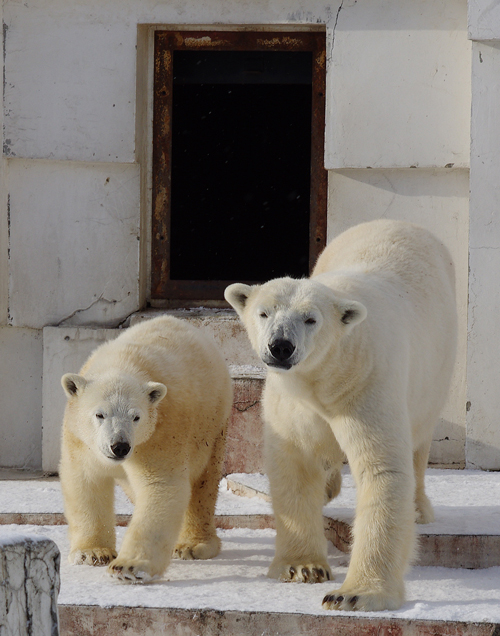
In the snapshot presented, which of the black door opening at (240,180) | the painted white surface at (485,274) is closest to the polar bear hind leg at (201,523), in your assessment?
the painted white surface at (485,274)

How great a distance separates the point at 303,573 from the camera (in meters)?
3.39

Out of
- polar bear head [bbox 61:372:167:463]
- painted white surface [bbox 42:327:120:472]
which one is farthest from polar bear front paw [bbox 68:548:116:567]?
painted white surface [bbox 42:327:120:472]

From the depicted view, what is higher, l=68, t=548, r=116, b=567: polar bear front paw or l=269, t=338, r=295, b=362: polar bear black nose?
l=269, t=338, r=295, b=362: polar bear black nose

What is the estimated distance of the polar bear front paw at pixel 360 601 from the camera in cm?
297

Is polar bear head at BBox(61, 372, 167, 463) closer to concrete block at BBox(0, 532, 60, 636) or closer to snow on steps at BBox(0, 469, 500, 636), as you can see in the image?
snow on steps at BBox(0, 469, 500, 636)

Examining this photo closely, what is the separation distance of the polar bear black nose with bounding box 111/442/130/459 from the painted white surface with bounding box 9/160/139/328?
9.25ft

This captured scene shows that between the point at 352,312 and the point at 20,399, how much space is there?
3638 millimetres

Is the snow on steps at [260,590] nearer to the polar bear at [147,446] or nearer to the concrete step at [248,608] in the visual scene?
the concrete step at [248,608]

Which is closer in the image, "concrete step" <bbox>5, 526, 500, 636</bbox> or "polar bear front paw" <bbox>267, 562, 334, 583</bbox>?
"concrete step" <bbox>5, 526, 500, 636</bbox>

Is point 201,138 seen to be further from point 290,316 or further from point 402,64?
point 290,316

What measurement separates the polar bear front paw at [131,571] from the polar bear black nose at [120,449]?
0.37 m

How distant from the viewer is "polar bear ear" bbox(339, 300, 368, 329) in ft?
10.2

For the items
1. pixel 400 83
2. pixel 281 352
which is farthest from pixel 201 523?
pixel 400 83

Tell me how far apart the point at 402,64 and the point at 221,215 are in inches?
131
